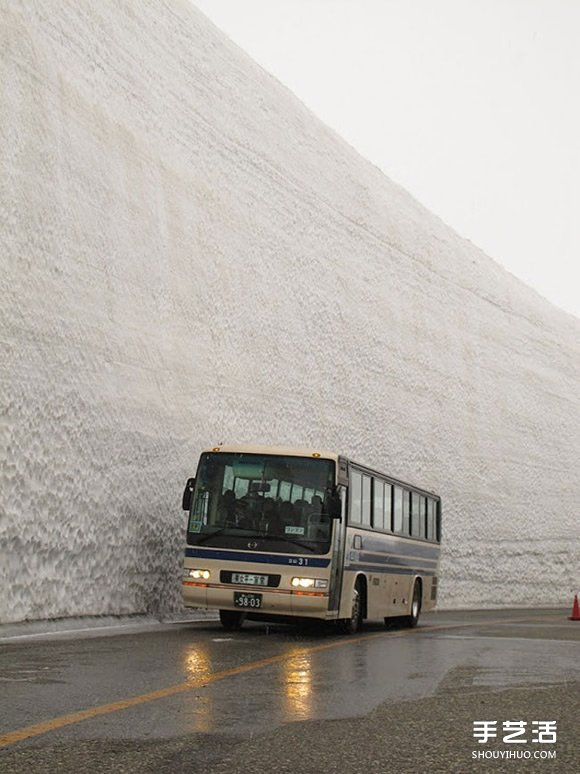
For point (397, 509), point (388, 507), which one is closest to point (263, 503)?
point (388, 507)

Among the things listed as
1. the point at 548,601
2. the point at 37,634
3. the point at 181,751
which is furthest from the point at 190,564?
the point at 548,601

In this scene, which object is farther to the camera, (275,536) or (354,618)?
(354,618)

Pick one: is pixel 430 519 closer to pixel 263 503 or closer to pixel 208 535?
pixel 263 503

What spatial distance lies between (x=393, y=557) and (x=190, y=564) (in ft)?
15.6

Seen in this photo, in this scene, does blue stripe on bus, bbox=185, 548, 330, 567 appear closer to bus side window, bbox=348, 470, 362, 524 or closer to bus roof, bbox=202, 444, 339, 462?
bus side window, bbox=348, 470, 362, 524

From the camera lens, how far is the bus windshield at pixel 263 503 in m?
16.7

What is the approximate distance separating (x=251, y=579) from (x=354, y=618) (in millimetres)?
2492

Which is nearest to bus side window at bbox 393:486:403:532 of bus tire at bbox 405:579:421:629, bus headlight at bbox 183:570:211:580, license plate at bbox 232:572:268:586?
bus tire at bbox 405:579:421:629

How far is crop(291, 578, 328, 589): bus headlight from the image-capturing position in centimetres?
1639

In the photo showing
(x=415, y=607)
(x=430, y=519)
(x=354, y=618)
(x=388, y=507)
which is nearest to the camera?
(x=354, y=618)

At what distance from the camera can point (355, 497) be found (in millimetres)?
17953

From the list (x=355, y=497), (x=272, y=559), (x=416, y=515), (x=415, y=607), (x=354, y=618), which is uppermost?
(x=416, y=515)

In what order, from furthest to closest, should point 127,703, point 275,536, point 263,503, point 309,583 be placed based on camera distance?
point 263,503 < point 275,536 < point 309,583 < point 127,703

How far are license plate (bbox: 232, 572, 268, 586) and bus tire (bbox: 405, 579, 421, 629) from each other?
250 inches
